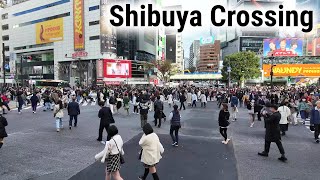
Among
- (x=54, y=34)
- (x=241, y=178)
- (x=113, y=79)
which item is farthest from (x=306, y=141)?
(x=54, y=34)

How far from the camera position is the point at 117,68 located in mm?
67375

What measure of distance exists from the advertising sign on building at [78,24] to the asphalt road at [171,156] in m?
57.9

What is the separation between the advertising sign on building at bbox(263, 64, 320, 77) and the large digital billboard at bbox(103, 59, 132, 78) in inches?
1307

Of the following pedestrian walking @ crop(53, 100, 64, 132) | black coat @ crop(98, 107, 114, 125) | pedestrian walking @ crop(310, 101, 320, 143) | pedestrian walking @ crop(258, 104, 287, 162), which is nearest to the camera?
pedestrian walking @ crop(258, 104, 287, 162)

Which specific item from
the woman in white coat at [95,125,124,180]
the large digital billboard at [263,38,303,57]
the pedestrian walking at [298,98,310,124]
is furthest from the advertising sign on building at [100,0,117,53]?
the woman in white coat at [95,125,124,180]

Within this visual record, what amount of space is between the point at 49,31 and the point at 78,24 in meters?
13.6

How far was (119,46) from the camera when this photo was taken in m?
70.8

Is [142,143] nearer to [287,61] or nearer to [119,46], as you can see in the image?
[287,61]

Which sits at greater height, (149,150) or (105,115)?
(105,115)

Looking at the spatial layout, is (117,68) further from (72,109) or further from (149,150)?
(149,150)

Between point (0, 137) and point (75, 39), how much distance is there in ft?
213

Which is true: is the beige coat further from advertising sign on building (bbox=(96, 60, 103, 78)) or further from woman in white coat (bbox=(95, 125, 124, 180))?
advertising sign on building (bbox=(96, 60, 103, 78))

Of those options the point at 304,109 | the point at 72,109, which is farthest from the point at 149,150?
the point at 304,109

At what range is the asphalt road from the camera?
6666 millimetres
